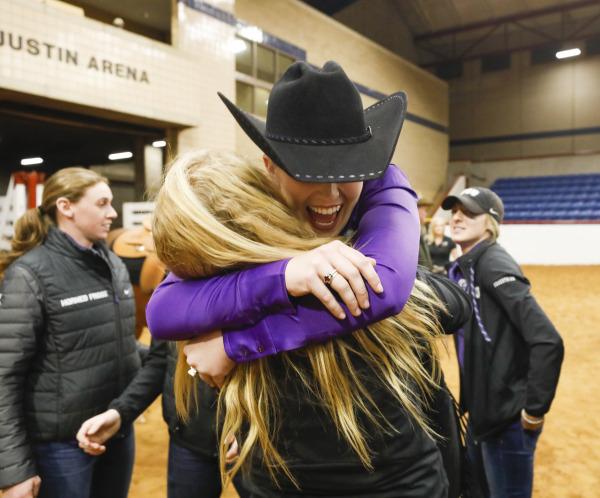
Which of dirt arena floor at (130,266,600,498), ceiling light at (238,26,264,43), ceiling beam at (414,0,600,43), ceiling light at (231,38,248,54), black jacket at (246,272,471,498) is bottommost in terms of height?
dirt arena floor at (130,266,600,498)

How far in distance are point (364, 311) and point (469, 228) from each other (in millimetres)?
1813

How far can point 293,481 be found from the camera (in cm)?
84

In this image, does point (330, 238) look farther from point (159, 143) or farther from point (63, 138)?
point (63, 138)

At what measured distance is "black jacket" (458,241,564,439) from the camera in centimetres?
196

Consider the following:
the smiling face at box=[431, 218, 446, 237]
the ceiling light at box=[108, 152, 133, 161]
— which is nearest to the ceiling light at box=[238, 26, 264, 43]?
the ceiling light at box=[108, 152, 133, 161]

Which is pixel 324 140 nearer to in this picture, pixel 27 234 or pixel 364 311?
pixel 364 311

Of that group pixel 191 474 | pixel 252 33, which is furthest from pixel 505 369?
pixel 252 33

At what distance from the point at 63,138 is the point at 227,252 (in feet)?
42.4

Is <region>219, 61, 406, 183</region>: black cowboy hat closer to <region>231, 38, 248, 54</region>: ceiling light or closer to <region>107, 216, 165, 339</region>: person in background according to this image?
<region>107, 216, 165, 339</region>: person in background

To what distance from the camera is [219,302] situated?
782 mm

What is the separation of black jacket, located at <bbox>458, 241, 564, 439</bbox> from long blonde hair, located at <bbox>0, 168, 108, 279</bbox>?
1824 mm

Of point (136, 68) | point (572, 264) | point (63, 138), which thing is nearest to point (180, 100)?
Result: point (136, 68)

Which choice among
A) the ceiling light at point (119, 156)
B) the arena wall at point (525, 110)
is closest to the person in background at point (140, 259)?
the ceiling light at point (119, 156)

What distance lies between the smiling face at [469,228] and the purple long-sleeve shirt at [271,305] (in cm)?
163
